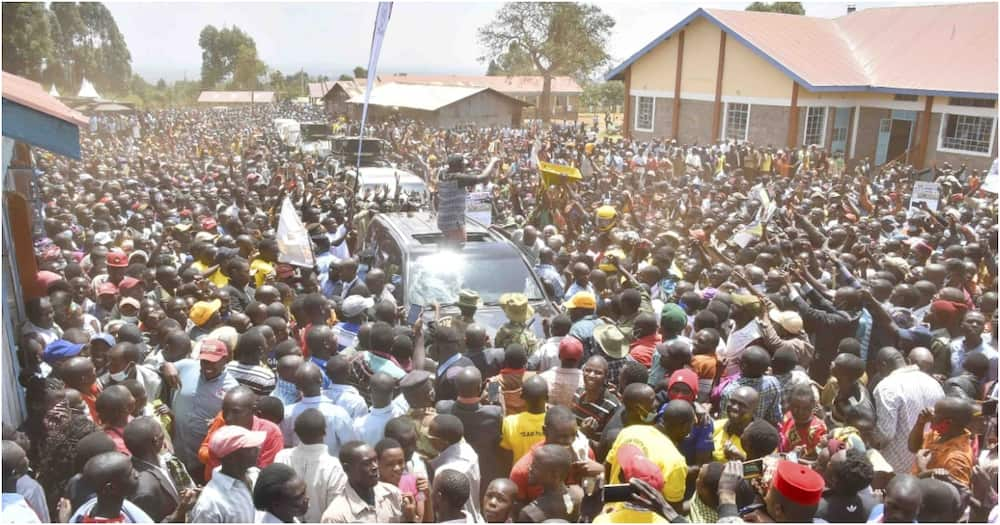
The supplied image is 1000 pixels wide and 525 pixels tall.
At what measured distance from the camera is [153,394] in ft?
15.0

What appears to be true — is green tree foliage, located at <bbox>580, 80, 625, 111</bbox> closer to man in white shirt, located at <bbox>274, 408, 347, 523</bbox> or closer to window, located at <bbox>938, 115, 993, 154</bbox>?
window, located at <bbox>938, 115, 993, 154</bbox>

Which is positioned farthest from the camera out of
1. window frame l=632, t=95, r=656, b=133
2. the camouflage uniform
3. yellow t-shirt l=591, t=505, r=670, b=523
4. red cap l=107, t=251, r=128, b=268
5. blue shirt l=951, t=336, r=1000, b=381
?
window frame l=632, t=95, r=656, b=133

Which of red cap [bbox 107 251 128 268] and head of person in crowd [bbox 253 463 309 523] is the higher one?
red cap [bbox 107 251 128 268]

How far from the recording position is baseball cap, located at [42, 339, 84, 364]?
4707 mm

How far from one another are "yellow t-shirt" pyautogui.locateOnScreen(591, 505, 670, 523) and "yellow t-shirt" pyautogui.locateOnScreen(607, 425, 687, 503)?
47cm

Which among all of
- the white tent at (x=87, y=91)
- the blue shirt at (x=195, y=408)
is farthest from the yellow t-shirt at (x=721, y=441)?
the white tent at (x=87, y=91)

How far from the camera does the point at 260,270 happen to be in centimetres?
732

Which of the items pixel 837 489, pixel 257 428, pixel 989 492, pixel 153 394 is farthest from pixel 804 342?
pixel 153 394

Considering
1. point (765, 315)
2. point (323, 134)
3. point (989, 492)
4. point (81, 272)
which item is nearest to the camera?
point (989, 492)

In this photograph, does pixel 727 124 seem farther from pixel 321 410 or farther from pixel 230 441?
pixel 230 441

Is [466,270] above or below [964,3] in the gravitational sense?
below

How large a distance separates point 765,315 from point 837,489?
7.73ft

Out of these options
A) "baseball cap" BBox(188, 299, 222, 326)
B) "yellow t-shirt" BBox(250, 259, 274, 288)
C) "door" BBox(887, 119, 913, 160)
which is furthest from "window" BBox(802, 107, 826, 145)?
"baseball cap" BBox(188, 299, 222, 326)

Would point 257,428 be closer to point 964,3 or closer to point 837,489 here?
point 837,489
